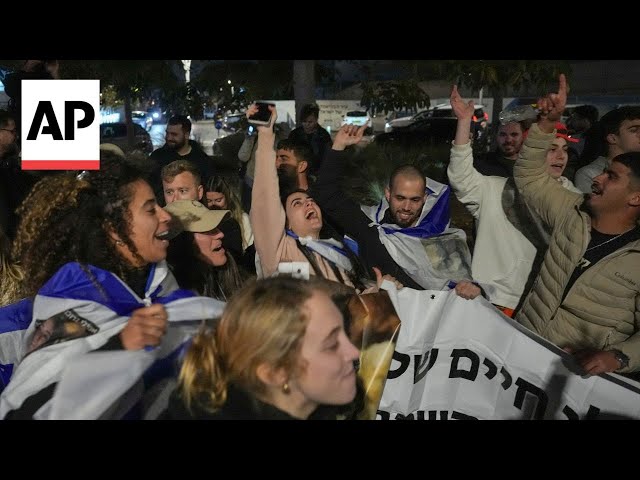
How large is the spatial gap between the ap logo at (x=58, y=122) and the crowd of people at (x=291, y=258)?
26 cm

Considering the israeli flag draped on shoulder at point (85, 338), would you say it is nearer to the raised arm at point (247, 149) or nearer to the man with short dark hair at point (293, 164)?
the man with short dark hair at point (293, 164)

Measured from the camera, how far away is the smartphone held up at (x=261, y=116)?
2.88m

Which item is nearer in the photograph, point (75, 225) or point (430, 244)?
point (75, 225)

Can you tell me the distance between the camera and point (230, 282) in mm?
3258

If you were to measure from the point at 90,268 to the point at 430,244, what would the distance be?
5.80 ft

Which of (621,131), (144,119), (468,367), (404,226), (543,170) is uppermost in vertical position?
(144,119)

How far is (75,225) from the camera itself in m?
2.61

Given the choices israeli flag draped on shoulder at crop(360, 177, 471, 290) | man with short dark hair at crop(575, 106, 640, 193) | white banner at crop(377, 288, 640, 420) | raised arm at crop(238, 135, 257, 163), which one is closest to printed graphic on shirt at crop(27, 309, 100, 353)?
white banner at crop(377, 288, 640, 420)

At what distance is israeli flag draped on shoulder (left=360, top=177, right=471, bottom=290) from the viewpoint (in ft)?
11.6

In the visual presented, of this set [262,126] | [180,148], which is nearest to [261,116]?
[262,126]

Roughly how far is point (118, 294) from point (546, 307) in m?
1.91

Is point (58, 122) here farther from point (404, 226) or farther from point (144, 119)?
point (144, 119)

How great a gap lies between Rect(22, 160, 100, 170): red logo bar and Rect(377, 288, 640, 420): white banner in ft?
4.74

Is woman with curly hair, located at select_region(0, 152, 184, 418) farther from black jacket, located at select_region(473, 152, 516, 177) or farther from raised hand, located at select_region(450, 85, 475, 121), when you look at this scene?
black jacket, located at select_region(473, 152, 516, 177)
